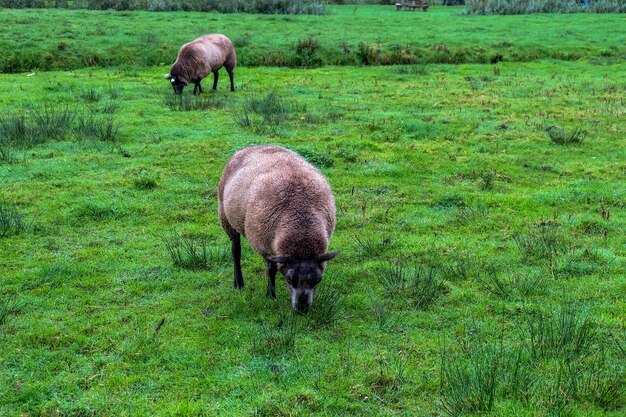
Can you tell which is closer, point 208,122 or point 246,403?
point 246,403

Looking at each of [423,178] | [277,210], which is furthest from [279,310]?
[423,178]

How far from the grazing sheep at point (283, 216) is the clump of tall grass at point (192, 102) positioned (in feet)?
30.0

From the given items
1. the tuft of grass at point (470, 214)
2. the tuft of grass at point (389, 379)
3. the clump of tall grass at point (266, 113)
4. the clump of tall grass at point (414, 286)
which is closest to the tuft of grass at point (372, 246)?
the clump of tall grass at point (414, 286)

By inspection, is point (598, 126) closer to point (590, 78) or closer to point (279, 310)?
point (590, 78)

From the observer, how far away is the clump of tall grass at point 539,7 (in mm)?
38812

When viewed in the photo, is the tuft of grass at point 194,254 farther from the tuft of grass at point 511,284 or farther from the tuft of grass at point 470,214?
the tuft of grass at point 470,214

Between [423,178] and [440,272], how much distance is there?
3945 mm

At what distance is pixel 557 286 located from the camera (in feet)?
21.9

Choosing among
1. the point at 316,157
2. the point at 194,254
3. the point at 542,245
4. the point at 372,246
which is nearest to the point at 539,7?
the point at 316,157

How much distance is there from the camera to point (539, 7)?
129 feet

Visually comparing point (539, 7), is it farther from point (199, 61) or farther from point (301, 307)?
point (301, 307)

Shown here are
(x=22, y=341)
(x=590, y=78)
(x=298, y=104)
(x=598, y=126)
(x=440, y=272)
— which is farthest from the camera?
(x=590, y=78)

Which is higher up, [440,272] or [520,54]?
[520,54]

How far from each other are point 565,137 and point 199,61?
10.3 meters
